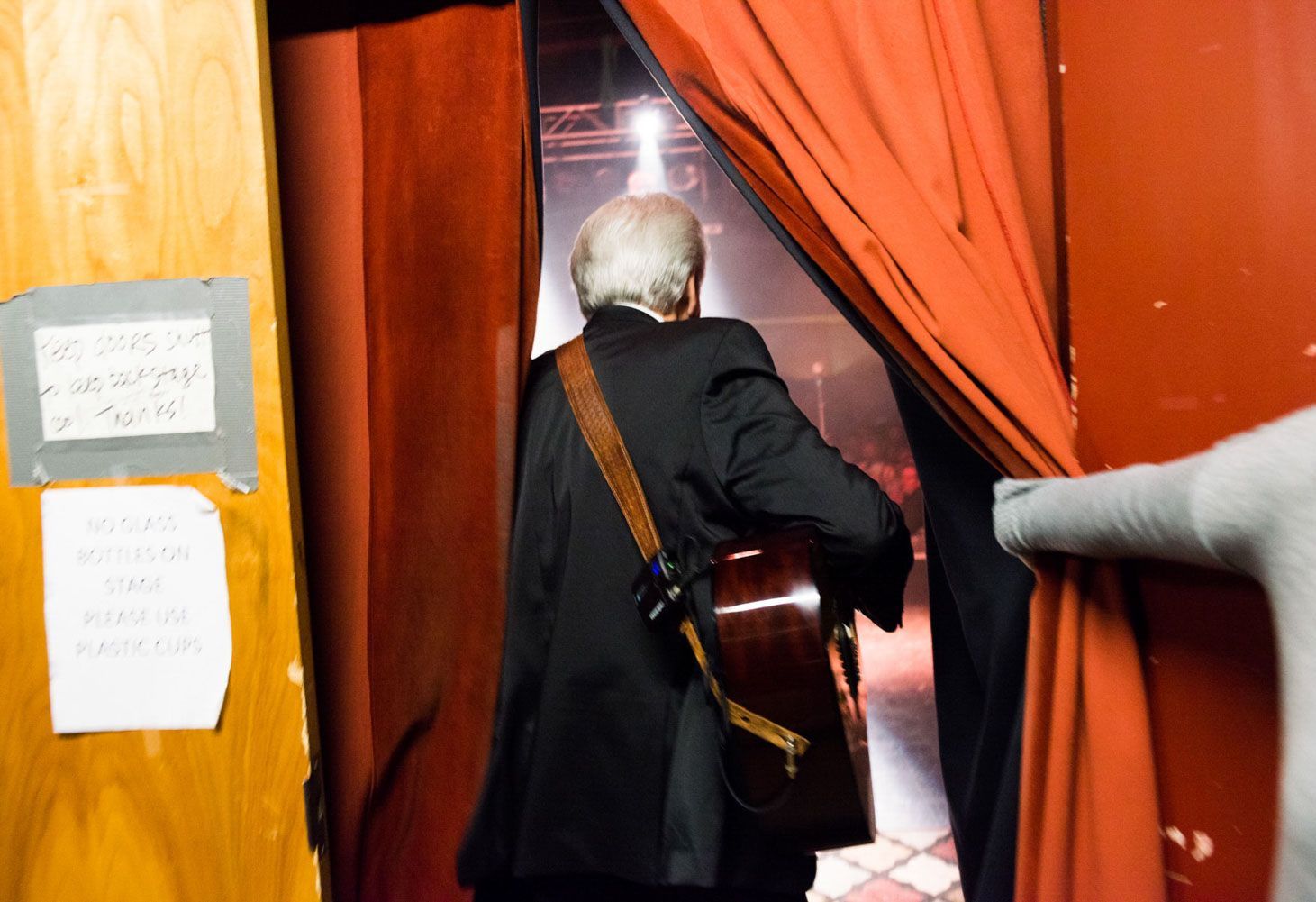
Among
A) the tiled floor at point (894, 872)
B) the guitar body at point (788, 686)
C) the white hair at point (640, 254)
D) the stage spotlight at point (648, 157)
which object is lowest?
the tiled floor at point (894, 872)

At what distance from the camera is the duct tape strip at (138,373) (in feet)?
3.49

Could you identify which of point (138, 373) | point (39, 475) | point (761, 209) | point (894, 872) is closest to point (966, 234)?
point (761, 209)

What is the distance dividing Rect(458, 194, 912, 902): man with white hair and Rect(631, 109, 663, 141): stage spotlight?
7.73 ft

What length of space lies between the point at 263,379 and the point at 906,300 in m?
0.74

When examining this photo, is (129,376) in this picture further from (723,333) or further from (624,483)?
(723,333)

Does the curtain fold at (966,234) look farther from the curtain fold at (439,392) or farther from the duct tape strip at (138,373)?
the duct tape strip at (138,373)

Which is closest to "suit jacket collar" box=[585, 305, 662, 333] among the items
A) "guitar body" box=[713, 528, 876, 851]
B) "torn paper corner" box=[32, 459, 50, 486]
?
"guitar body" box=[713, 528, 876, 851]

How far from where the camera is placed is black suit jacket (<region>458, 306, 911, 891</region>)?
1153 millimetres

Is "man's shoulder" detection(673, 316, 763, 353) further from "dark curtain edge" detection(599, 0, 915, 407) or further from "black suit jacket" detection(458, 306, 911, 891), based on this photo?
"dark curtain edge" detection(599, 0, 915, 407)

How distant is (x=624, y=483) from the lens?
1.23m

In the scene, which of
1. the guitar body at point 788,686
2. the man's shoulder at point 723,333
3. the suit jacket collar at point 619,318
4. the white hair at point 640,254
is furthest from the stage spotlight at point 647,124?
the guitar body at point 788,686

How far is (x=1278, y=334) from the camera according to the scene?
0.72m

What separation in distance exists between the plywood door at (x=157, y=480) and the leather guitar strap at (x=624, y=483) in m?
0.39

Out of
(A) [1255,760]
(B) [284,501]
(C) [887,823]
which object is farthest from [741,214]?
(A) [1255,760]
